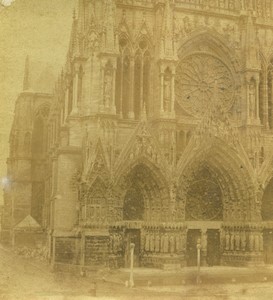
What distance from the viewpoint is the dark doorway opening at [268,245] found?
29.5 m

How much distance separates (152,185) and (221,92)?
25.4ft

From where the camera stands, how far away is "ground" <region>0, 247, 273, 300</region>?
17656 millimetres

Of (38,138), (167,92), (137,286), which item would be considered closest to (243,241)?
(167,92)

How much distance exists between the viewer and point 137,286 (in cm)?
2095

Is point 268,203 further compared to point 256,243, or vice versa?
point 268,203

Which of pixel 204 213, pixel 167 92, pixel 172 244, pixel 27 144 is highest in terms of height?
pixel 167 92

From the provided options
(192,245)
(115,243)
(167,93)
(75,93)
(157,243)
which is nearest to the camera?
(115,243)

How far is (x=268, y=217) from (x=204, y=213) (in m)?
3.67

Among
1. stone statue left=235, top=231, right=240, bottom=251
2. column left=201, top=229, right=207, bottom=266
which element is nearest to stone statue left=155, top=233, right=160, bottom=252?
column left=201, top=229, right=207, bottom=266

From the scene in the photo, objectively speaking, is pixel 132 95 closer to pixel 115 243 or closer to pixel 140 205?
pixel 140 205

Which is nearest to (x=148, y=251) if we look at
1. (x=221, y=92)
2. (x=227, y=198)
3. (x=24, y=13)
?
(x=227, y=198)

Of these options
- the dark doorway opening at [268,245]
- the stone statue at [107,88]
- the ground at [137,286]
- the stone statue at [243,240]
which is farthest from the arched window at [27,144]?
the dark doorway opening at [268,245]

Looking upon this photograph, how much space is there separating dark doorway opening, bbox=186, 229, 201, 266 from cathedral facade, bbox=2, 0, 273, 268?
0.06 meters

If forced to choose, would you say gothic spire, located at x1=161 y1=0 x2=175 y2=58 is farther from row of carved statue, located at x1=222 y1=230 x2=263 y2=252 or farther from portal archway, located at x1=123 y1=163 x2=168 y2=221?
row of carved statue, located at x1=222 y1=230 x2=263 y2=252
